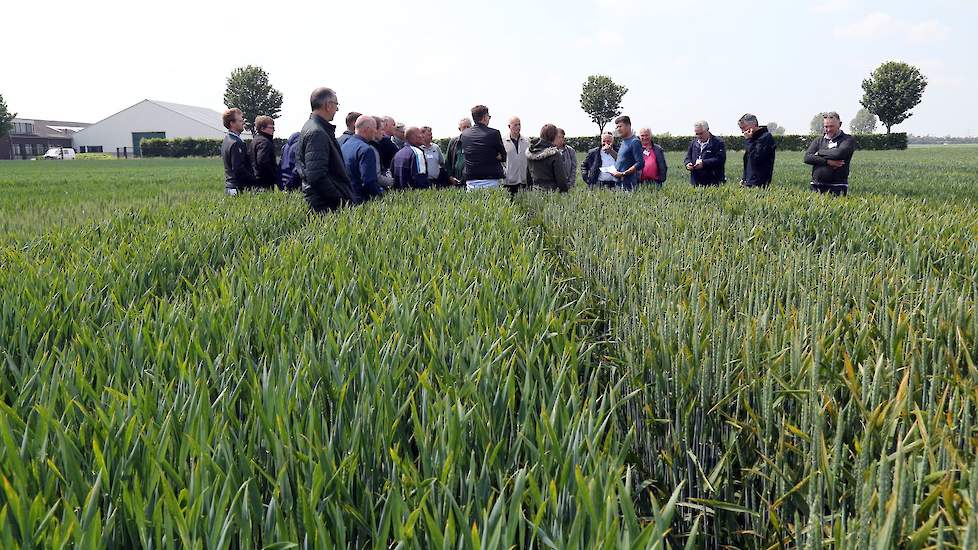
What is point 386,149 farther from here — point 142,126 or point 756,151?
point 142,126

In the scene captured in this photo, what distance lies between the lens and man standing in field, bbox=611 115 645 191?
818cm

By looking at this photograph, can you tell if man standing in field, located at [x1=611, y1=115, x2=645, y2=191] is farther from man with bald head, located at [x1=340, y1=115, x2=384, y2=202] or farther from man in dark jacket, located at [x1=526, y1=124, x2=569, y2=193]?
man with bald head, located at [x1=340, y1=115, x2=384, y2=202]

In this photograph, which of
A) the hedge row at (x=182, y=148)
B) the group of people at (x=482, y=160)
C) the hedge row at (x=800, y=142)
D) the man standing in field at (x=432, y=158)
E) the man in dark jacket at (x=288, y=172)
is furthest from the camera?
the hedge row at (x=182, y=148)

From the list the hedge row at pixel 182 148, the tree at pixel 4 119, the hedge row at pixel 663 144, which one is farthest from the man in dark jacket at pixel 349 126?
the tree at pixel 4 119

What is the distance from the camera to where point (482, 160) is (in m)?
8.28

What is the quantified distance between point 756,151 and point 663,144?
4732 centimetres

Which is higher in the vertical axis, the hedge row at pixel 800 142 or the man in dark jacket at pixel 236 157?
the hedge row at pixel 800 142

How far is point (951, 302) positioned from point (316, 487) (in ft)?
6.92

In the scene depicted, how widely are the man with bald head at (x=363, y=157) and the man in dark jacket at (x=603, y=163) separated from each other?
335cm

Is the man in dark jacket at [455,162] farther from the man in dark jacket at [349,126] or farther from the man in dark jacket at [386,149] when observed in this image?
the man in dark jacket at [349,126]

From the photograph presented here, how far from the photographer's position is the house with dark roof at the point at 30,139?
7669cm

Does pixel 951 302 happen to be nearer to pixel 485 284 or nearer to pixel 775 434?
pixel 775 434

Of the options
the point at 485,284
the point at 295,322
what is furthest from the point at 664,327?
the point at 295,322

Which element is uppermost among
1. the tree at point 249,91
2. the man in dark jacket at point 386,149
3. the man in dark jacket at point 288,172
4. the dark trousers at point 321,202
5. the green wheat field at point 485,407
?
the tree at point 249,91
